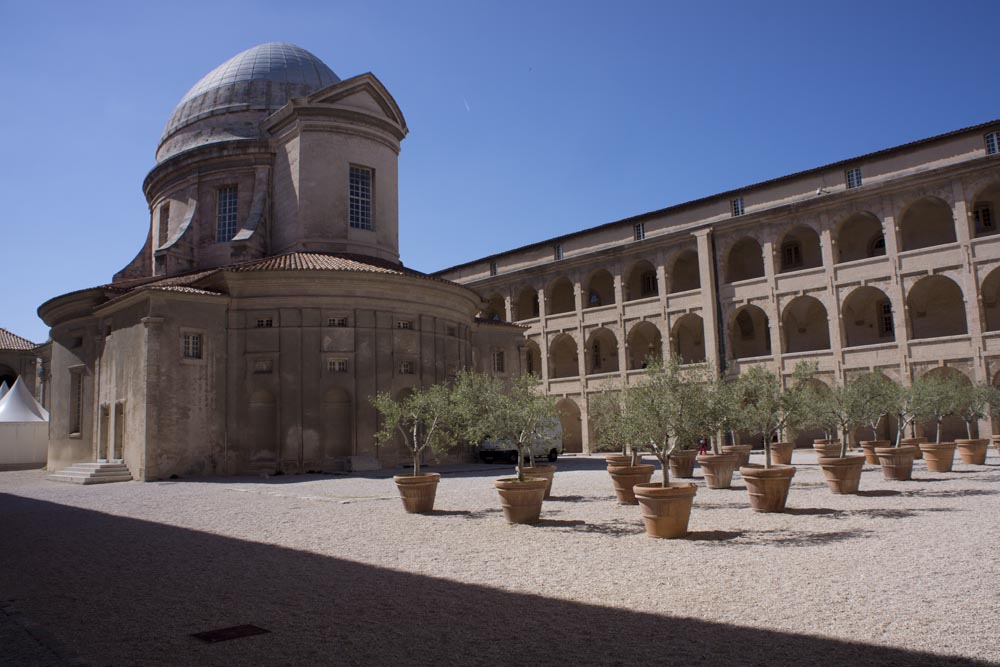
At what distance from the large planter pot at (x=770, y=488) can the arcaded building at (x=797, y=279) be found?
651 inches

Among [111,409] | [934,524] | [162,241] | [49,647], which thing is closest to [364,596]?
[49,647]

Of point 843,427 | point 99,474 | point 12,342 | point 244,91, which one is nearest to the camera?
point 843,427

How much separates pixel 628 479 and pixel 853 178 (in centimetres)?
2564

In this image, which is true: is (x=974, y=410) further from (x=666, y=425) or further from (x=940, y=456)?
(x=666, y=425)

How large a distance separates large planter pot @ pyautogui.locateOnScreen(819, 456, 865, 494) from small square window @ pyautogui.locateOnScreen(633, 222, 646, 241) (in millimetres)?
26858

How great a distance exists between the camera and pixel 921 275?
3203cm

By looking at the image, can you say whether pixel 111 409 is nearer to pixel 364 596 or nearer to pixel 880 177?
pixel 364 596

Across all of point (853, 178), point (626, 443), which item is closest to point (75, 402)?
point (626, 443)

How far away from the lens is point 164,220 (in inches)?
1379

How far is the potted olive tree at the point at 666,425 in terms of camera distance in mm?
10141

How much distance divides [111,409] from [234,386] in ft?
15.5

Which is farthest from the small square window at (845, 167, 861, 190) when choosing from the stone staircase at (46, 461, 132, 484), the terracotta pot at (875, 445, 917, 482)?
the stone staircase at (46, 461, 132, 484)

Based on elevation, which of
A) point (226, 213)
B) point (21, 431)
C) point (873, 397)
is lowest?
point (873, 397)

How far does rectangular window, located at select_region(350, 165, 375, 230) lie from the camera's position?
104 feet
